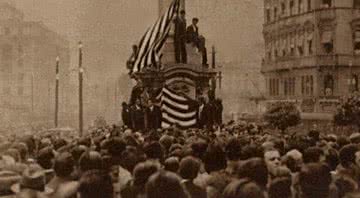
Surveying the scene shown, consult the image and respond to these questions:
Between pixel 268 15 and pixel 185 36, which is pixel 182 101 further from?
pixel 268 15

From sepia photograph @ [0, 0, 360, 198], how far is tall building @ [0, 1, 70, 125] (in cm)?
23

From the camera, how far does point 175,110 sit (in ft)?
90.9

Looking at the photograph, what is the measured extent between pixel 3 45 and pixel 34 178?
7146cm

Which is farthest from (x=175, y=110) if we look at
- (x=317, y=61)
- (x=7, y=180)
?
(x=317, y=61)

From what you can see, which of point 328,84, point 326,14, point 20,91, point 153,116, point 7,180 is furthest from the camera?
point 20,91

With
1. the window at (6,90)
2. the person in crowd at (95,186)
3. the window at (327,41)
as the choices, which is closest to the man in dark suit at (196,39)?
the person in crowd at (95,186)

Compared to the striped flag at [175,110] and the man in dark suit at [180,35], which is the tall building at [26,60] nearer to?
the man in dark suit at [180,35]

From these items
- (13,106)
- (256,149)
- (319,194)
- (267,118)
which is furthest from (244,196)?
(13,106)

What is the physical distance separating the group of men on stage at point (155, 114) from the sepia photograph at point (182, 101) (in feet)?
0.20

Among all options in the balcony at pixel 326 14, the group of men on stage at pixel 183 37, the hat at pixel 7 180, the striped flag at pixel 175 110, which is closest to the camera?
the hat at pixel 7 180

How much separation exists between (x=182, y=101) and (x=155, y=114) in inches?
45.6

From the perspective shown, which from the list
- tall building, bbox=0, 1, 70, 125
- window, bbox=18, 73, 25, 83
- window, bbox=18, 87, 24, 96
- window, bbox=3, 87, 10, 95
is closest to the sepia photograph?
window, bbox=18, 73, 25, 83

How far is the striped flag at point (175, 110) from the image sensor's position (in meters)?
27.5

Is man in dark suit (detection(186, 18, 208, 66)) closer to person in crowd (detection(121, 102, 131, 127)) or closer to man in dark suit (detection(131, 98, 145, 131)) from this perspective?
man in dark suit (detection(131, 98, 145, 131))
